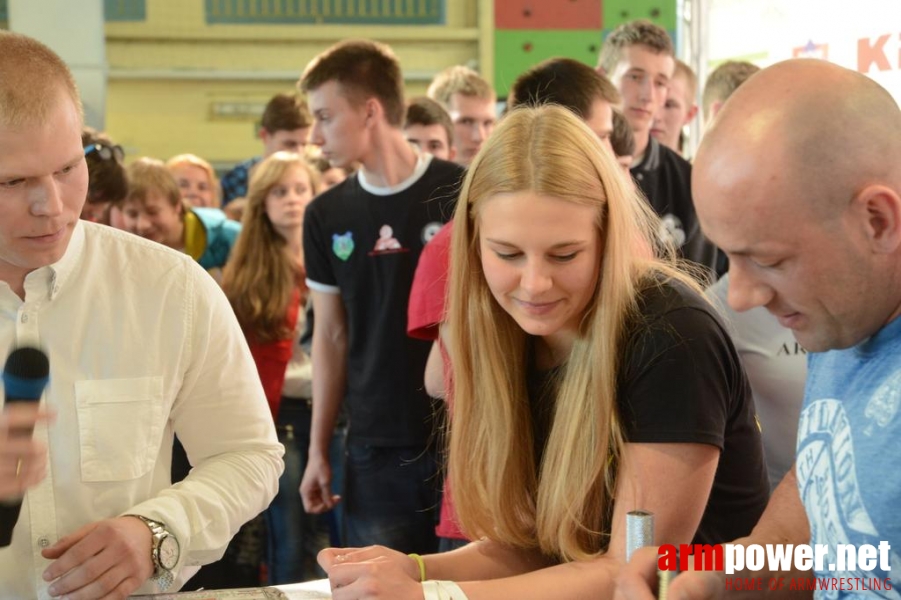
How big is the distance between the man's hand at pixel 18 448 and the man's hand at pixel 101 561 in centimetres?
27

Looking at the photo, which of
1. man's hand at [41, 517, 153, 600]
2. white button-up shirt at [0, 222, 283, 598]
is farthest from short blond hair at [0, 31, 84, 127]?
man's hand at [41, 517, 153, 600]

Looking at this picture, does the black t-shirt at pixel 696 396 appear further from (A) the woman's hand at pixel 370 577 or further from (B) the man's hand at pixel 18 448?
(B) the man's hand at pixel 18 448

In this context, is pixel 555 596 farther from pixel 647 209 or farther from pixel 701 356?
pixel 647 209

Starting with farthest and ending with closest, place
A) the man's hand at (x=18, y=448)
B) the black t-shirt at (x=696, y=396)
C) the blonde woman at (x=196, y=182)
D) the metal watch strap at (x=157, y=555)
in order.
Answer: 1. the blonde woman at (x=196, y=182)
2. the metal watch strap at (x=157, y=555)
3. the black t-shirt at (x=696, y=396)
4. the man's hand at (x=18, y=448)

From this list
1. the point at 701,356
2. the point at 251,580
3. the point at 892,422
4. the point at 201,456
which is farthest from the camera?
the point at 251,580

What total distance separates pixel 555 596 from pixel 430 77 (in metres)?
6.87

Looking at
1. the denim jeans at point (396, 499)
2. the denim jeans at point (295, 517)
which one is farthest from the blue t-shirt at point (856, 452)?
the denim jeans at point (295, 517)

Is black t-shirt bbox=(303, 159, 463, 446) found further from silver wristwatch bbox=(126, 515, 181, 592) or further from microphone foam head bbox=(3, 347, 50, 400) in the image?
microphone foam head bbox=(3, 347, 50, 400)

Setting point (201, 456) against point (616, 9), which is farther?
point (616, 9)

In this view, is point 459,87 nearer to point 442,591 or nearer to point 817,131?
point 442,591

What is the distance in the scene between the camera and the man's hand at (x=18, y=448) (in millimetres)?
1247

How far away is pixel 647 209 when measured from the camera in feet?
5.89

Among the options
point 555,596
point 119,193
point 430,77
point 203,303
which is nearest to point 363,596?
point 555,596

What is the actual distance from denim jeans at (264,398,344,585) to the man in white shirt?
163cm
